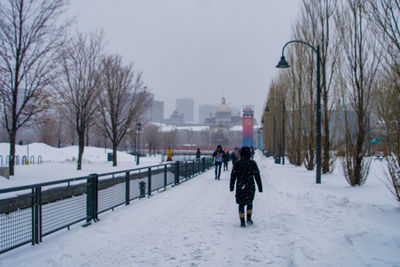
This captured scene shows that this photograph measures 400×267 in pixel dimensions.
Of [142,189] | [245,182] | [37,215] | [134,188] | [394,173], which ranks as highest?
[394,173]

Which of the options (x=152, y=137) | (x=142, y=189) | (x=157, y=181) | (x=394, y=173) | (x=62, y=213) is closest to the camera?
(x=62, y=213)

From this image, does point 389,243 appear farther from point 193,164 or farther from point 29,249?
point 193,164

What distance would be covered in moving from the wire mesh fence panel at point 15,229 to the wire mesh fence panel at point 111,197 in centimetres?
256

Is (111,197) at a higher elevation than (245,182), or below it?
below

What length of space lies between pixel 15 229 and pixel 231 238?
12.1 ft

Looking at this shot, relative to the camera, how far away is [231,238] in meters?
6.89

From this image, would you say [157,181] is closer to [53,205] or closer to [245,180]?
[245,180]

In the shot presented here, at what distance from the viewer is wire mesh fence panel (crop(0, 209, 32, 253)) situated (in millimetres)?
5627

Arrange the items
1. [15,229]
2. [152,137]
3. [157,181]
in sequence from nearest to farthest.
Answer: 1. [15,229]
2. [157,181]
3. [152,137]

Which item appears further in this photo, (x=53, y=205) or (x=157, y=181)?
(x=157, y=181)

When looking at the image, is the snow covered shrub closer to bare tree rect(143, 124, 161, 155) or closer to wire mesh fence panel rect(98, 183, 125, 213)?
wire mesh fence panel rect(98, 183, 125, 213)

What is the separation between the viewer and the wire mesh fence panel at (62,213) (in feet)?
22.0

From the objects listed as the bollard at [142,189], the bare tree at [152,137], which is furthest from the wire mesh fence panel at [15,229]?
the bare tree at [152,137]

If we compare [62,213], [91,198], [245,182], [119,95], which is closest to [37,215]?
[62,213]
